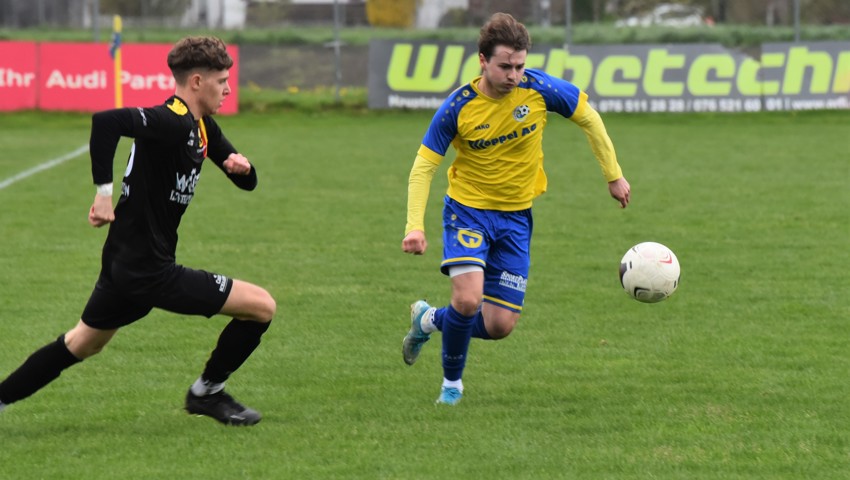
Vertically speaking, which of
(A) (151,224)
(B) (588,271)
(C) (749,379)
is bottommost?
(B) (588,271)

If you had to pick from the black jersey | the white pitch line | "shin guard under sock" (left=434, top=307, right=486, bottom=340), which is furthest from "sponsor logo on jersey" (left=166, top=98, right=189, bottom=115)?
the white pitch line

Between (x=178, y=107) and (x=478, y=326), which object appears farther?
(x=478, y=326)

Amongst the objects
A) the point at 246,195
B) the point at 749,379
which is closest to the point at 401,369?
the point at 749,379

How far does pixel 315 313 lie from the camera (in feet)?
26.7

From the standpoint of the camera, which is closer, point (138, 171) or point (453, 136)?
point (138, 171)

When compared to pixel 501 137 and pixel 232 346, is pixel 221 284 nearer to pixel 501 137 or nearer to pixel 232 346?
pixel 232 346

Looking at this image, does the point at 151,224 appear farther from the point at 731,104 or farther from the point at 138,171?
the point at 731,104

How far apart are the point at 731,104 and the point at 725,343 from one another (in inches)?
622

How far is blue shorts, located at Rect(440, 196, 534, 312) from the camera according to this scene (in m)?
6.02

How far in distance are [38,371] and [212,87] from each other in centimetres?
143

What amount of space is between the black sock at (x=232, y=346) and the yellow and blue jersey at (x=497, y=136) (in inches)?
45.5

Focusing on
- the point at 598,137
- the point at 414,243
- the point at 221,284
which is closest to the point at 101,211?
the point at 221,284

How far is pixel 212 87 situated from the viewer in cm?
528

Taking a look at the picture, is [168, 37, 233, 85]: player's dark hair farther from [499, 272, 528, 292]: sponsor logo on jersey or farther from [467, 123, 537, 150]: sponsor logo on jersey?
[499, 272, 528, 292]: sponsor logo on jersey
